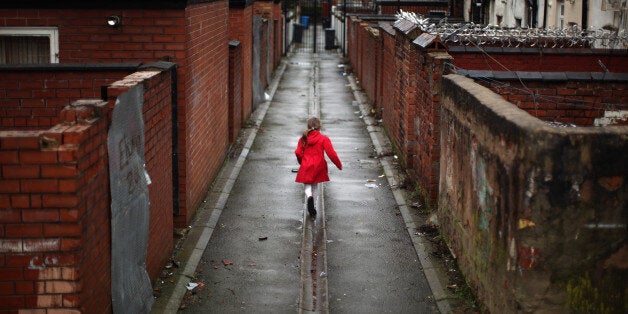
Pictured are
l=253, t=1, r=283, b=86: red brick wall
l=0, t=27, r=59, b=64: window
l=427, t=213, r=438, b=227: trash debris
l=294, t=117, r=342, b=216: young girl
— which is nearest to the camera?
l=0, t=27, r=59, b=64: window

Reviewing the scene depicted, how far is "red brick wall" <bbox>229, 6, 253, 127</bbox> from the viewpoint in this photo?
18328 mm

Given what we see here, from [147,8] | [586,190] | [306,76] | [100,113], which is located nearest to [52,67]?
[147,8]

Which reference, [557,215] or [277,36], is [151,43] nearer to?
[557,215]

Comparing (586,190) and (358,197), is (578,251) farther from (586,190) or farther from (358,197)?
(358,197)

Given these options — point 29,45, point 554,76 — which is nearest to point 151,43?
point 29,45

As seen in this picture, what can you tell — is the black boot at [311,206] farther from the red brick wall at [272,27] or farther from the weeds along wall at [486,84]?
the red brick wall at [272,27]

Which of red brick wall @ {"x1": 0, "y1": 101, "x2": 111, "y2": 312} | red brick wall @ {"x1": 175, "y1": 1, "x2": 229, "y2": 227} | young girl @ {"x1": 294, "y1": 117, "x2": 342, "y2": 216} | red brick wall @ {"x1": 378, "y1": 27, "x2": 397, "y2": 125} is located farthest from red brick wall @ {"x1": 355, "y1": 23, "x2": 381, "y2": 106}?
red brick wall @ {"x1": 0, "y1": 101, "x2": 111, "y2": 312}

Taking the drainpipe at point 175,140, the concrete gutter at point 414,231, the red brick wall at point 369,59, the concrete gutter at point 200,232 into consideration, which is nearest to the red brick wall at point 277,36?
the red brick wall at point 369,59

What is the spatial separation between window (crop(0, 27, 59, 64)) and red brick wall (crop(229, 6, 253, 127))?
804 cm

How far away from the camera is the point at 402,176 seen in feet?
44.6

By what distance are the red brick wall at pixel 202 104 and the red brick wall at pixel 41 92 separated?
47.9 inches

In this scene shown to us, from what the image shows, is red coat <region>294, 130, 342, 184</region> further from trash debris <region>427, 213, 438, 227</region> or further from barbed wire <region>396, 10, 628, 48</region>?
barbed wire <region>396, 10, 628, 48</region>

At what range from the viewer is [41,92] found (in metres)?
8.86

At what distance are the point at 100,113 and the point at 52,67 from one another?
128 inches
